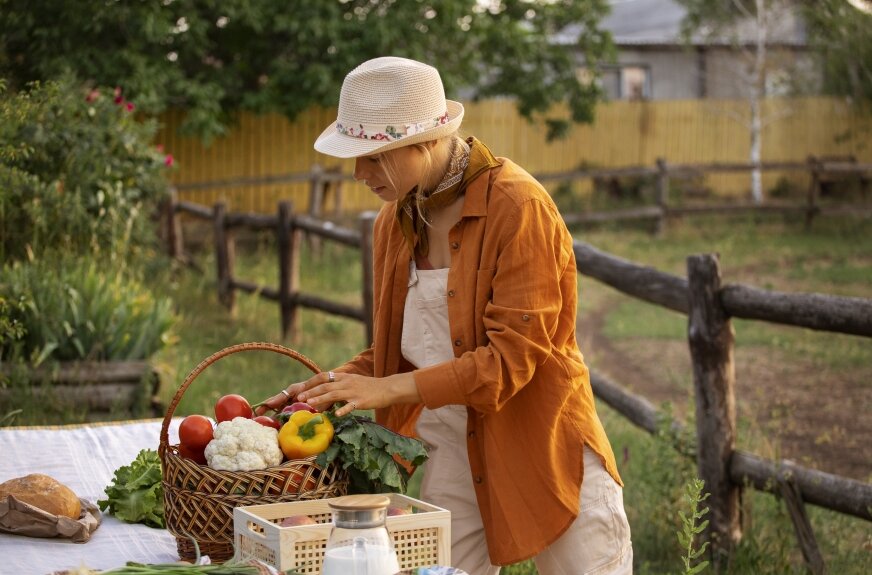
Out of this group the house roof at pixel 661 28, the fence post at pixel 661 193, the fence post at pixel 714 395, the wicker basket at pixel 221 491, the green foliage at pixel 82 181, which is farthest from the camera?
the house roof at pixel 661 28

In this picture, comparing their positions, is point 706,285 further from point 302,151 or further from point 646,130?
point 646,130

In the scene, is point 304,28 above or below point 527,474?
above

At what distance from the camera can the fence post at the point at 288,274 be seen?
35.9 feet

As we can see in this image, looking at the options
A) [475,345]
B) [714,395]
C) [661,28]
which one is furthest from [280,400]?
[661,28]

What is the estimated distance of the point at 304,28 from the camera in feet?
55.5

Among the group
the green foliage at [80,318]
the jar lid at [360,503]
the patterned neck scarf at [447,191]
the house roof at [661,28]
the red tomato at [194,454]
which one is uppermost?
the house roof at [661,28]

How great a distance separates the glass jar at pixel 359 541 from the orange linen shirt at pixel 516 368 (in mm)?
711

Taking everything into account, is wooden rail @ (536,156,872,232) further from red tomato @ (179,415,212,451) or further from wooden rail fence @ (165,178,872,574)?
red tomato @ (179,415,212,451)

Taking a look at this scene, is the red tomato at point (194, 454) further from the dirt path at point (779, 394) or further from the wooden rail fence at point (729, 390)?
the dirt path at point (779, 394)

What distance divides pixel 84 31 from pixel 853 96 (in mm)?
17187

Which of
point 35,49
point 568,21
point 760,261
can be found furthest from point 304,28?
point 760,261

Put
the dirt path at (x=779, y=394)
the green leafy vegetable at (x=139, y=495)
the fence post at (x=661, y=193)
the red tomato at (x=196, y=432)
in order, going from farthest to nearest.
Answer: the fence post at (x=661, y=193) < the dirt path at (x=779, y=394) < the green leafy vegetable at (x=139, y=495) < the red tomato at (x=196, y=432)

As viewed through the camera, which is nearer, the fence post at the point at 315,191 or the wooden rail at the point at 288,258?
the wooden rail at the point at 288,258

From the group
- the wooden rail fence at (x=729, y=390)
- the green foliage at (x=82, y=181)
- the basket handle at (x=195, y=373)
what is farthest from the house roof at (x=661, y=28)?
the basket handle at (x=195, y=373)
